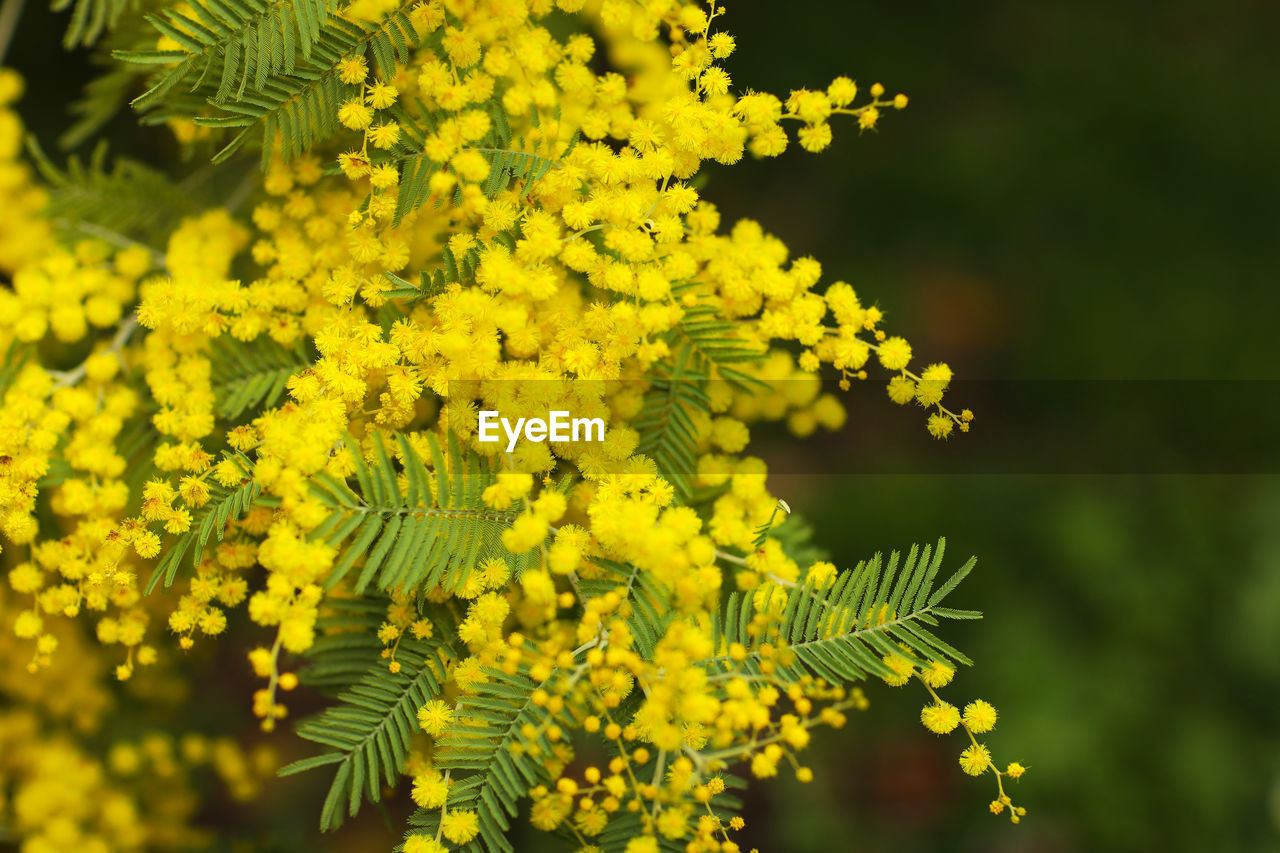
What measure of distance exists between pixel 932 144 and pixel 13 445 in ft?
6.99

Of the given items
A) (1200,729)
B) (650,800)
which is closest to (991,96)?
(1200,729)

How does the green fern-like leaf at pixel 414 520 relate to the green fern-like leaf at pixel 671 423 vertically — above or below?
below

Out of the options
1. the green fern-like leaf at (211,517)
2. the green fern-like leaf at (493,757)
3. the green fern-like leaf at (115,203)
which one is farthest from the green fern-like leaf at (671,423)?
the green fern-like leaf at (115,203)

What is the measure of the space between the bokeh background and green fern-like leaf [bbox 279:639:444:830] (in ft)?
4.20

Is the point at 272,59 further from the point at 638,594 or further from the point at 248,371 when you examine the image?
the point at 638,594

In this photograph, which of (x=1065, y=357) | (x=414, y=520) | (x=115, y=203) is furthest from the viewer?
(x=1065, y=357)

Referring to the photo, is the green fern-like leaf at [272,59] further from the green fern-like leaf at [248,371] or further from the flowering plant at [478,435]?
the green fern-like leaf at [248,371]

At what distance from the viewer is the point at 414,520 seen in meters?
0.84

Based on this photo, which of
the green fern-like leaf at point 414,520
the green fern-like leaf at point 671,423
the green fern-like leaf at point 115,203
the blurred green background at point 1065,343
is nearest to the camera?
the green fern-like leaf at point 414,520

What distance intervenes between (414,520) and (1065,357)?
199cm

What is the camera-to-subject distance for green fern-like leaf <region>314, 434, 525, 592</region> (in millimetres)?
818

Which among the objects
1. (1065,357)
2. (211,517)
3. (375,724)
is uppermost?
(1065,357)

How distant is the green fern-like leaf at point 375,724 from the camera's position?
2.82 feet

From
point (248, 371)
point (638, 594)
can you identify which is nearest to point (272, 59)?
point (248, 371)
